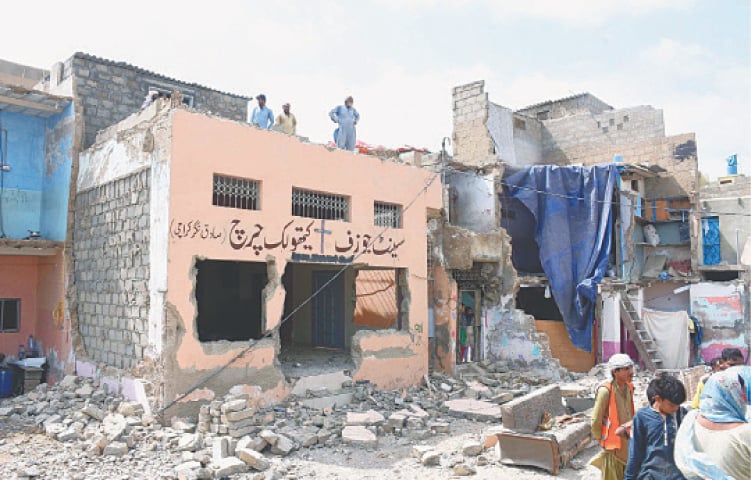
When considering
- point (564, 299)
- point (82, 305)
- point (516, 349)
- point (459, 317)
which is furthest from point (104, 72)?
point (564, 299)

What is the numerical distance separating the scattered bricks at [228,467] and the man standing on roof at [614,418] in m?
4.22

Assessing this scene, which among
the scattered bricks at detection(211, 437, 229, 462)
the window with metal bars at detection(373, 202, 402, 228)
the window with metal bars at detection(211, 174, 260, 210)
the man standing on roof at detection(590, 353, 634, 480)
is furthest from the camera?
the window with metal bars at detection(373, 202, 402, 228)

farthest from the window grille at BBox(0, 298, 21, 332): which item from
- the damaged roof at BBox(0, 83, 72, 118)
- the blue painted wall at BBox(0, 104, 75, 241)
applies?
the damaged roof at BBox(0, 83, 72, 118)

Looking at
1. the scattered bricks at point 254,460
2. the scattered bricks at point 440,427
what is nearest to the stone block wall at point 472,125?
the scattered bricks at point 440,427

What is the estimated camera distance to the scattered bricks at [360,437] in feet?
25.7

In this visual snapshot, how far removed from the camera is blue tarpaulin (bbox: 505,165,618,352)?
15.0 m

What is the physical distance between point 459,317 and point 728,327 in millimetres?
7988

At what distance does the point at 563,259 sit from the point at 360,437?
369 inches

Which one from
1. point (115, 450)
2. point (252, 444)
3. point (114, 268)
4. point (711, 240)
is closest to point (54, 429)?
point (115, 450)

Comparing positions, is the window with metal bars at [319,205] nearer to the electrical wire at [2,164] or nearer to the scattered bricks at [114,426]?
the scattered bricks at [114,426]

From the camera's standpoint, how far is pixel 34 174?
12109 millimetres

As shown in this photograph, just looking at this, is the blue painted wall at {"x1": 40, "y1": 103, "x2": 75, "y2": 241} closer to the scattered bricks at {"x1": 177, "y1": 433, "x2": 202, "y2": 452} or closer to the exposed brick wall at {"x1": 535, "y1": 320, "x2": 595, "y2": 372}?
the scattered bricks at {"x1": 177, "y1": 433, "x2": 202, "y2": 452}

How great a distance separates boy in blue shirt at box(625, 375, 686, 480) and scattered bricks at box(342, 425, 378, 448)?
496 centimetres

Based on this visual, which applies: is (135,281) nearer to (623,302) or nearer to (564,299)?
(564,299)
